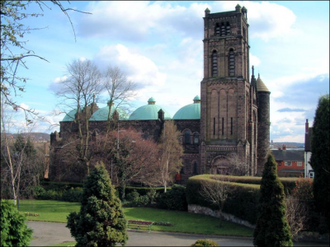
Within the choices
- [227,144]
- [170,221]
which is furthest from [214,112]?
[170,221]

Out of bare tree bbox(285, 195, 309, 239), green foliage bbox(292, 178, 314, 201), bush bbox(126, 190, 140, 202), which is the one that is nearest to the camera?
bare tree bbox(285, 195, 309, 239)

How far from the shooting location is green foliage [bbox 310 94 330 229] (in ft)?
74.7

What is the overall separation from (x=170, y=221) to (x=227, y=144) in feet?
51.5

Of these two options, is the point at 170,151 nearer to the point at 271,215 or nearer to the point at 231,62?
the point at 231,62

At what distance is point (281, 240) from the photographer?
17891mm

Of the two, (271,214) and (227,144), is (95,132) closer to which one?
(227,144)

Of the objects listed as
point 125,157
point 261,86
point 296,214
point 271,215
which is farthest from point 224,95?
point 271,215

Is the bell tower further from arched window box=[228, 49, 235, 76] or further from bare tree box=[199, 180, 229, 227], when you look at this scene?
bare tree box=[199, 180, 229, 227]

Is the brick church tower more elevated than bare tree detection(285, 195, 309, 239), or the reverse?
the brick church tower

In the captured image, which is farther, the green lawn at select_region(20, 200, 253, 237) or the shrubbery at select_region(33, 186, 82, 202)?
the shrubbery at select_region(33, 186, 82, 202)

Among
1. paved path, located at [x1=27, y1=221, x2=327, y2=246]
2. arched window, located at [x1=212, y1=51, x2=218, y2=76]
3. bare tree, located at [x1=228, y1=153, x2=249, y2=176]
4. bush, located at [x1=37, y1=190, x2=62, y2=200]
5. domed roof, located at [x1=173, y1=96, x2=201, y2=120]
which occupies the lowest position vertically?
paved path, located at [x1=27, y1=221, x2=327, y2=246]

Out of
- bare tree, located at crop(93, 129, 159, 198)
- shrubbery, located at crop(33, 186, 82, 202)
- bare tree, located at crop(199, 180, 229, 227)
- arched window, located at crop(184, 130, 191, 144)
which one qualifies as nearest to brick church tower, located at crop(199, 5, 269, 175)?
arched window, located at crop(184, 130, 191, 144)

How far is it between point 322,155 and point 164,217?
A: 1339cm

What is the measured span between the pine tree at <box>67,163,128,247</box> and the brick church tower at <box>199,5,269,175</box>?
24409 millimetres
